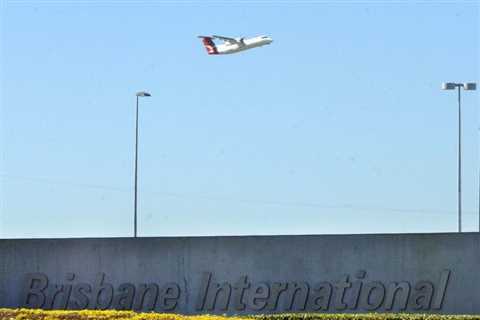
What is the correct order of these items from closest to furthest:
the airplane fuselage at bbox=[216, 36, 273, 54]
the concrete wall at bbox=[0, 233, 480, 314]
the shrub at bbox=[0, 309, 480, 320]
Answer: the shrub at bbox=[0, 309, 480, 320] → the concrete wall at bbox=[0, 233, 480, 314] → the airplane fuselage at bbox=[216, 36, 273, 54]

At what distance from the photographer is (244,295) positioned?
32.2 metres

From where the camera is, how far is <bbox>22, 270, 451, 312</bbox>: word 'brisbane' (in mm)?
31562

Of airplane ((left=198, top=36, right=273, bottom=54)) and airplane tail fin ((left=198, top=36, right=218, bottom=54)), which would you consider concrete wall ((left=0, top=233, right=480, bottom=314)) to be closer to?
airplane ((left=198, top=36, right=273, bottom=54))

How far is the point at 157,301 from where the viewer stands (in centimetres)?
3275

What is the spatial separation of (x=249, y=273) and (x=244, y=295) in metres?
0.61

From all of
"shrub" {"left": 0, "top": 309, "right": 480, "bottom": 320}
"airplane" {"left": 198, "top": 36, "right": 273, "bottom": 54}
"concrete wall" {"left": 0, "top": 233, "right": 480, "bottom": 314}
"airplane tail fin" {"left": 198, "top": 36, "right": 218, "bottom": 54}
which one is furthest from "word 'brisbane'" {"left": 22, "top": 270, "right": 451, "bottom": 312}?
"airplane tail fin" {"left": 198, "top": 36, "right": 218, "bottom": 54}

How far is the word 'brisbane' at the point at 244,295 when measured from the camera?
104ft

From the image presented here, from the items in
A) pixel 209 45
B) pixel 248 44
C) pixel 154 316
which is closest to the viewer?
pixel 154 316

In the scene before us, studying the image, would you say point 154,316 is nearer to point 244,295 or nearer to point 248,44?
point 244,295

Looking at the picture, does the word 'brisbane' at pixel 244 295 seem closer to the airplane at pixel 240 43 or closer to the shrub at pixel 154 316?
the shrub at pixel 154 316

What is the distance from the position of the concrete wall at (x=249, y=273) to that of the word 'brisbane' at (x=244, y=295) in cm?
3

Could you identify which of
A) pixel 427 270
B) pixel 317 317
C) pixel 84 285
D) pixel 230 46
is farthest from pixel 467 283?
pixel 230 46

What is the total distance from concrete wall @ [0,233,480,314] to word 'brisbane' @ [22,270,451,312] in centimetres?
3

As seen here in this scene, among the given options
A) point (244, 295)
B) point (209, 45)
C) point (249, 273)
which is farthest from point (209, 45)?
point (244, 295)
